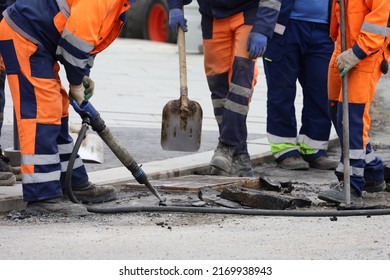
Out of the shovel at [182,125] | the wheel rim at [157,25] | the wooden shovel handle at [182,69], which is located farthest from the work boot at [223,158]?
the wheel rim at [157,25]

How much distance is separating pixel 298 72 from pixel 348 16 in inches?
77.7

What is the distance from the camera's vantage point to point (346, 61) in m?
7.64

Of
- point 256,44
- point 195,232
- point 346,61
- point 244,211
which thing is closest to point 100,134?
point 244,211

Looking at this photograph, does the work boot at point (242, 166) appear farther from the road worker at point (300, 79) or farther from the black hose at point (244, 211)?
the black hose at point (244, 211)

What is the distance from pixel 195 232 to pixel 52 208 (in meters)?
1.11

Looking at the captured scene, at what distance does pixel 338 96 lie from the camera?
8102mm

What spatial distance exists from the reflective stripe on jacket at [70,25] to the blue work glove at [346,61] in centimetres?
148

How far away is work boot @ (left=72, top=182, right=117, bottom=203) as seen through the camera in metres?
7.88

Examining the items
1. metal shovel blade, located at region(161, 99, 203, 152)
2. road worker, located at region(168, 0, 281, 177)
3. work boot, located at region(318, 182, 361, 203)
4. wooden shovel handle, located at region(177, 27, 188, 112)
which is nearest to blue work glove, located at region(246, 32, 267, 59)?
road worker, located at region(168, 0, 281, 177)

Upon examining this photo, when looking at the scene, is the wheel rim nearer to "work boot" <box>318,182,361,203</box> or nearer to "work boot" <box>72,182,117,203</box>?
"work boot" <box>72,182,117,203</box>

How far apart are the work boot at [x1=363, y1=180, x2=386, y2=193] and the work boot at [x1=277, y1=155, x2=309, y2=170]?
59.2 inches

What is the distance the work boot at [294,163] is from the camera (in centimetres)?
975

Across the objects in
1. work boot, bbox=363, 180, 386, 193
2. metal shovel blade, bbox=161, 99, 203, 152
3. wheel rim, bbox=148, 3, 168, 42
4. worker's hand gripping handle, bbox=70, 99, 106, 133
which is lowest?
wheel rim, bbox=148, 3, 168, 42
